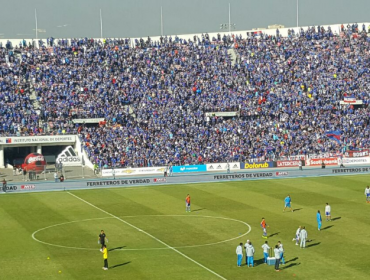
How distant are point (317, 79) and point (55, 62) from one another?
113ft

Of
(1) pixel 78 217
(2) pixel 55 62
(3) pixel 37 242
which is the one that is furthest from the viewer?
(2) pixel 55 62

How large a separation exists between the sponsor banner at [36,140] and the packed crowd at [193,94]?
43.5 inches

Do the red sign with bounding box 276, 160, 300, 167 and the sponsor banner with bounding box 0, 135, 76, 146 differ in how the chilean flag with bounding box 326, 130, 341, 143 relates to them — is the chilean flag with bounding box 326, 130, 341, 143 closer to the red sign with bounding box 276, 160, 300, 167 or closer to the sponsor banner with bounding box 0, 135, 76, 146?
the red sign with bounding box 276, 160, 300, 167

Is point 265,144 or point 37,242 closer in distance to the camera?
point 37,242

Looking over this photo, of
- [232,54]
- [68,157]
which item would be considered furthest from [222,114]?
[68,157]

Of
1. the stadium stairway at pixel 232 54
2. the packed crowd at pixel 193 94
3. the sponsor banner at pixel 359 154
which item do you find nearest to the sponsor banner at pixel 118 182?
the packed crowd at pixel 193 94

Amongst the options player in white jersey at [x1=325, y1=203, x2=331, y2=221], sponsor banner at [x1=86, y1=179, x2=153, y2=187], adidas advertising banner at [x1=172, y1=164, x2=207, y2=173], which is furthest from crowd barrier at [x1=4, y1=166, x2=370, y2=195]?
player in white jersey at [x1=325, y1=203, x2=331, y2=221]

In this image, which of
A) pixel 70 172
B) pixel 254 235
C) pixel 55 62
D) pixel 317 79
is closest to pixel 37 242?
pixel 254 235

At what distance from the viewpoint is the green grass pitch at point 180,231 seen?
33625mm

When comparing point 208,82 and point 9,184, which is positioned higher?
point 208,82

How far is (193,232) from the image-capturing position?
139ft

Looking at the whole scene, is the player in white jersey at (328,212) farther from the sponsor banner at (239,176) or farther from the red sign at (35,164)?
the red sign at (35,164)

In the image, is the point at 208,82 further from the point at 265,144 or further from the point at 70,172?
the point at 70,172

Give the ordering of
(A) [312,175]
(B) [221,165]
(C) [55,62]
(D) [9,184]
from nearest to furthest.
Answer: (D) [9,184]
(A) [312,175]
(B) [221,165]
(C) [55,62]
